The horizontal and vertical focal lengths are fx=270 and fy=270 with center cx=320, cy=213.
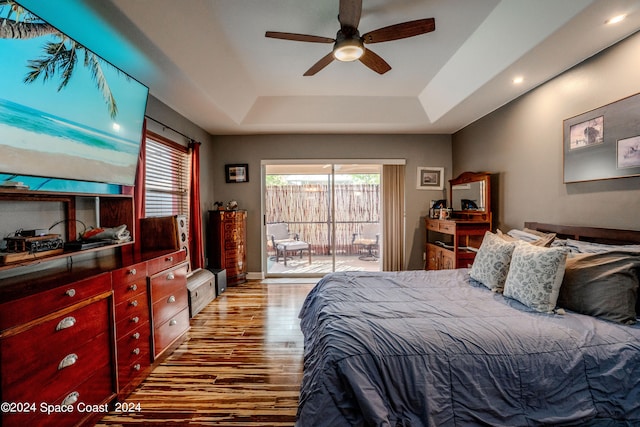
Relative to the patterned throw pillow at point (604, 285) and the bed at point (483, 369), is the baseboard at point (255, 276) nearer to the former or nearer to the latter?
the bed at point (483, 369)

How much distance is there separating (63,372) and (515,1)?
12.7ft

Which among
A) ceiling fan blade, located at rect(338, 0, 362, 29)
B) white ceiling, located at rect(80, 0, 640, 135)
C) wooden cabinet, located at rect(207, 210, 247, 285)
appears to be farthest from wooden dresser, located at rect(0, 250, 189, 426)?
ceiling fan blade, located at rect(338, 0, 362, 29)

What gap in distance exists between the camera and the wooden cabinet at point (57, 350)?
47.9 inches

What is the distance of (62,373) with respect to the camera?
1.44m

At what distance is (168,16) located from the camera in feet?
6.65

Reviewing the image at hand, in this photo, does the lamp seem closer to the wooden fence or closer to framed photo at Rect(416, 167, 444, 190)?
the wooden fence

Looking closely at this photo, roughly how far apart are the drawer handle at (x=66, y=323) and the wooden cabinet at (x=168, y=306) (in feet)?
2.33

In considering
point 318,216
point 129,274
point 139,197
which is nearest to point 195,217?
point 139,197

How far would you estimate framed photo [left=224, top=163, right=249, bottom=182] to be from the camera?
15.7 ft

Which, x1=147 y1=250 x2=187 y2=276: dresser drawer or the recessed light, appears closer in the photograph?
the recessed light

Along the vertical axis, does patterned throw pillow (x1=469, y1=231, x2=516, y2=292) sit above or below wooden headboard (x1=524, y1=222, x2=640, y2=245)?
below

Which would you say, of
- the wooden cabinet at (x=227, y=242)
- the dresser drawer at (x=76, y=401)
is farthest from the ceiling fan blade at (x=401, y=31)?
the wooden cabinet at (x=227, y=242)

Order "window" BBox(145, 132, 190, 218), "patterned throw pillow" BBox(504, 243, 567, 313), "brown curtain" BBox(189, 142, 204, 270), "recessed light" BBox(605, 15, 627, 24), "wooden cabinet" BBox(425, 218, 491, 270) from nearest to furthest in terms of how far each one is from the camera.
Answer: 1. "patterned throw pillow" BBox(504, 243, 567, 313)
2. "recessed light" BBox(605, 15, 627, 24)
3. "window" BBox(145, 132, 190, 218)
4. "wooden cabinet" BBox(425, 218, 491, 270)
5. "brown curtain" BBox(189, 142, 204, 270)

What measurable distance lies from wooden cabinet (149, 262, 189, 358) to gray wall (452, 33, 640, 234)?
12.4ft
